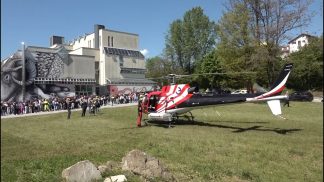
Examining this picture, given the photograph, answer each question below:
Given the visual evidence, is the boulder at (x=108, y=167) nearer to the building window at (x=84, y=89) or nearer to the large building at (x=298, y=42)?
the building window at (x=84, y=89)

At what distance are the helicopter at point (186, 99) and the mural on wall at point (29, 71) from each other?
11.7 meters

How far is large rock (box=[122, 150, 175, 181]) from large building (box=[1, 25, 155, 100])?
1.80 meters

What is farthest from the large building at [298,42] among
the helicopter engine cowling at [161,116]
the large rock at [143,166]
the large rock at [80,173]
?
the large rock at [80,173]

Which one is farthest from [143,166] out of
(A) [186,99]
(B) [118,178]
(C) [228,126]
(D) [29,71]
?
(C) [228,126]

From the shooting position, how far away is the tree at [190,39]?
27.7 feet

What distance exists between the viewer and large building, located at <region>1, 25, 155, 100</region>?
267 inches

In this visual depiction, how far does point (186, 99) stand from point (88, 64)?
47.8 feet

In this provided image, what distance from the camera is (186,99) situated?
2194 cm

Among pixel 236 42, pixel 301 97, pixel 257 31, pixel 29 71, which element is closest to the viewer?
pixel 29 71

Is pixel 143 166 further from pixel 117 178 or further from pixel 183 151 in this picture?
pixel 183 151

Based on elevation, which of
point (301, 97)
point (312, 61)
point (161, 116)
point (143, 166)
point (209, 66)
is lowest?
point (143, 166)

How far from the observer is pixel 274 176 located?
Answer: 35.6ft

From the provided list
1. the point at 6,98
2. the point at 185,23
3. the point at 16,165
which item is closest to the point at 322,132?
the point at 185,23

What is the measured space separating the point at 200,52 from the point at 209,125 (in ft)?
49.1
